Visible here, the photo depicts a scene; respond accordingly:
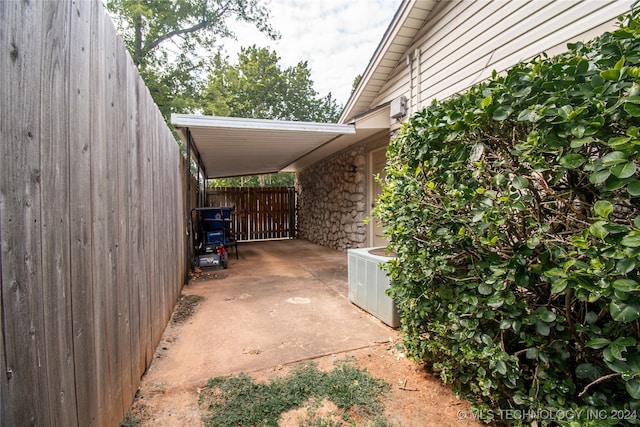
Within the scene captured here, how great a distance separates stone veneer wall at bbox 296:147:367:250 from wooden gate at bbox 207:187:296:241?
831 mm

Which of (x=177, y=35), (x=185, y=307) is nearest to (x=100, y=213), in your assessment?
(x=185, y=307)

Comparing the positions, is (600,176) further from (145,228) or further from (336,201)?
(336,201)

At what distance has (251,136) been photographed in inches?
209

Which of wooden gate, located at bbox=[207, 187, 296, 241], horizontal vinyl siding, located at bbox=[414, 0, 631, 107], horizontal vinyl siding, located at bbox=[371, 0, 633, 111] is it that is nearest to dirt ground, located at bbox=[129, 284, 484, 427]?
horizontal vinyl siding, located at bbox=[414, 0, 631, 107]

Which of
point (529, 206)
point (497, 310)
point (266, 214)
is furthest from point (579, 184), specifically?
point (266, 214)

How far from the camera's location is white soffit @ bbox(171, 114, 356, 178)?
4453 mm

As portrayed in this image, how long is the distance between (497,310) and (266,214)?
10227 mm

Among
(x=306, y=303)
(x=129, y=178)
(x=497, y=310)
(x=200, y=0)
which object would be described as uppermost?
(x=200, y=0)

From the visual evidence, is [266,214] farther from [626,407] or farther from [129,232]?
[626,407]

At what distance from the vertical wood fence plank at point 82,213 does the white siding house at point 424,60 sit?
291cm

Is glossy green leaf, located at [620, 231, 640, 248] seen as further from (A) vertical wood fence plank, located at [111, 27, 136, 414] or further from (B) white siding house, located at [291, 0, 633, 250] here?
(A) vertical wood fence plank, located at [111, 27, 136, 414]

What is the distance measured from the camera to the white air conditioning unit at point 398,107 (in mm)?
5020

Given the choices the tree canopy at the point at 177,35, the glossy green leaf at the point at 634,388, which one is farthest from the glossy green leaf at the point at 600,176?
the tree canopy at the point at 177,35

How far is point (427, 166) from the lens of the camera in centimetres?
191
